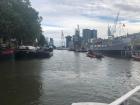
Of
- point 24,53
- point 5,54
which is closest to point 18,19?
point 5,54

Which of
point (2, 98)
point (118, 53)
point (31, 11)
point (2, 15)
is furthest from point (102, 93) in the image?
point (118, 53)

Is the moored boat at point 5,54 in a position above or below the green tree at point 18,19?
below

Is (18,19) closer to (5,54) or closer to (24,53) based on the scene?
(5,54)

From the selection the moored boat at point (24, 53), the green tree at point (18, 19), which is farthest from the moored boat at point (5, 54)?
the moored boat at point (24, 53)

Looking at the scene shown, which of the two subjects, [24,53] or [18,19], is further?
[24,53]

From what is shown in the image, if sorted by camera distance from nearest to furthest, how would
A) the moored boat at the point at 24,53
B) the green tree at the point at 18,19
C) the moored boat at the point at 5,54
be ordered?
the green tree at the point at 18,19 → the moored boat at the point at 5,54 → the moored boat at the point at 24,53

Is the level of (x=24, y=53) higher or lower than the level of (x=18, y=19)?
lower

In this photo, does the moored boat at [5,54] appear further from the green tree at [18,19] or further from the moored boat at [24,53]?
the moored boat at [24,53]

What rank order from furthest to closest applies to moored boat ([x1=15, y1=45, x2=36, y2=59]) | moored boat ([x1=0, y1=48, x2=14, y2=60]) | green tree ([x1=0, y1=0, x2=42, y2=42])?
moored boat ([x1=15, y1=45, x2=36, y2=59]) → moored boat ([x1=0, y1=48, x2=14, y2=60]) → green tree ([x1=0, y1=0, x2=42, y2=42])

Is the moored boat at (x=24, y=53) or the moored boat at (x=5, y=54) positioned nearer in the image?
the moored boat at (x=5, y=54)

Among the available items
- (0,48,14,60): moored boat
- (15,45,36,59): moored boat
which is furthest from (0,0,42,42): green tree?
(0,48,14,60): moored boat

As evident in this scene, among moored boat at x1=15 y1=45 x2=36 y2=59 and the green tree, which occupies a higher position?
the green tree

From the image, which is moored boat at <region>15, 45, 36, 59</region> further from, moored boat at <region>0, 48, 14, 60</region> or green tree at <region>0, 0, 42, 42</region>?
moored boat at <region>0, 48, 14, 60</region>

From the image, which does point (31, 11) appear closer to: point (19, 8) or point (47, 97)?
point (19, 8)
